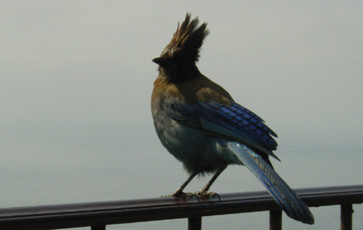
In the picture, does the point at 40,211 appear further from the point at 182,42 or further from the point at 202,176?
the point at 182,42

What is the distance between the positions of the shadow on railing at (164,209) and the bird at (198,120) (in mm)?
195

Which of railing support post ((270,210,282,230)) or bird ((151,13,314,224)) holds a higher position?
bird ((151,13,314,224))

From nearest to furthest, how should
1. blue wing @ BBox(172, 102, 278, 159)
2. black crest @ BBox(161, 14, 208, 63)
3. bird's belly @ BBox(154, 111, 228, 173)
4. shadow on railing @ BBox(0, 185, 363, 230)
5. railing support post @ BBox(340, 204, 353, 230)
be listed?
1. shadow on railing @ BBox(0, 185, 363, 230)
2. railing support post @ BBox(340, 204, 353, 230)
3. blue wing @ BBox(172, 102, 278, 159)
4. bird's belly @ BBox(154, 111, 228, 173)
5. black crest @ BBox(161, 14, 208, 63)

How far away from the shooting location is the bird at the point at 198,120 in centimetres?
217

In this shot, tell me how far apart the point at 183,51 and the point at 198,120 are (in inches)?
13.0

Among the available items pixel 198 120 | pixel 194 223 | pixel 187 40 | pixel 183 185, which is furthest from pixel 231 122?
pixel 194 223

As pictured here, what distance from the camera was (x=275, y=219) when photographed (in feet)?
5.75

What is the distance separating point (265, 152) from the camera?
2.13 meters

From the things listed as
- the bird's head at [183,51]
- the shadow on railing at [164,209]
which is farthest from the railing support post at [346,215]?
the bird's head at [183,51]

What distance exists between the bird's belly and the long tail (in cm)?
11

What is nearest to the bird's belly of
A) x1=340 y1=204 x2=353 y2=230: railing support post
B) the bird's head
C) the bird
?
the bird

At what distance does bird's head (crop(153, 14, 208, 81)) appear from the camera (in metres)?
2.47

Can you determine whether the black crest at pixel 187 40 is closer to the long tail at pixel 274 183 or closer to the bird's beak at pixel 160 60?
the bird's beak at pixel 160 60

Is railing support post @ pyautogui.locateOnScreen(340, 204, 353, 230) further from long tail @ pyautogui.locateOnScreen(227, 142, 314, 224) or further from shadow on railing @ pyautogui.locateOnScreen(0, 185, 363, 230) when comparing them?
long tail @ pyautogui.locateOnScreen(227, 142, 314, 224)
